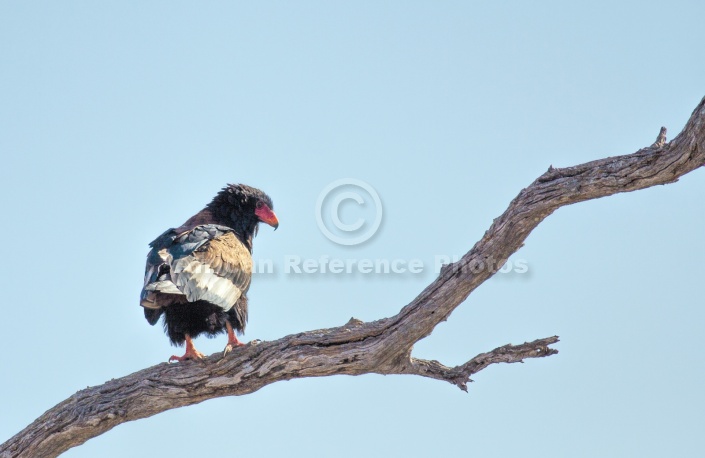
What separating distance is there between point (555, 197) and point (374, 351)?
5.74 feet

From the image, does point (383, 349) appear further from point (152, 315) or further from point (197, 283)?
point (152, 315)

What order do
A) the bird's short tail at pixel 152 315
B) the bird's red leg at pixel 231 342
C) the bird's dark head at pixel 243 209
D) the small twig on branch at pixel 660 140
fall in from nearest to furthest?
the small twig on branch at pixel 660 140 < the bird's red leg at pixel 231 342 < the bird's short tail at pixel 152 315 < the bird's dark head at pixel 243 209

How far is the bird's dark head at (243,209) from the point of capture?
29.2ft

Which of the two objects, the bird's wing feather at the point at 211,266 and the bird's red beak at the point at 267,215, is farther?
the bird's red beak at the point at 267,215

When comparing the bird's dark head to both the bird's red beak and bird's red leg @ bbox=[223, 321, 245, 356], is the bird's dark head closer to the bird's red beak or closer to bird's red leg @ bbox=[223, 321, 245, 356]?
the bird's red beak

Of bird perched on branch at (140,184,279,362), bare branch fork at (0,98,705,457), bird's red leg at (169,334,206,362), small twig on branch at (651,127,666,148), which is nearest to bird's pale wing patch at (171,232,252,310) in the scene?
bird perched on branch at (140,184,279,362)

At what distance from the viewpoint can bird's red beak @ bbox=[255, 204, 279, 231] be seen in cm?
898

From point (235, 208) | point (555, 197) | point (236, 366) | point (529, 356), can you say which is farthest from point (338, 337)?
point (235, 208)

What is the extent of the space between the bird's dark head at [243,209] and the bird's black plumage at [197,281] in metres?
0.34

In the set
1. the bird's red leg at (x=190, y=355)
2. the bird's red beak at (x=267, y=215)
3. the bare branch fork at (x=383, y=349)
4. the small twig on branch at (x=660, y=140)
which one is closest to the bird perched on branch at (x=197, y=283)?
the bird's red leg at (x=190, y=355)

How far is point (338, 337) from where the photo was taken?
6352 millimetres

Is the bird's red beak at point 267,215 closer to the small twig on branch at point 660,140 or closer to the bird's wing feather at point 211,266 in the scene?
the bird's wing feather at point 211,266

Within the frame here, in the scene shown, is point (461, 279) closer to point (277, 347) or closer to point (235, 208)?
point (277, 347)

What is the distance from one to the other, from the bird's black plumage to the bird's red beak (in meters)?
0.48
